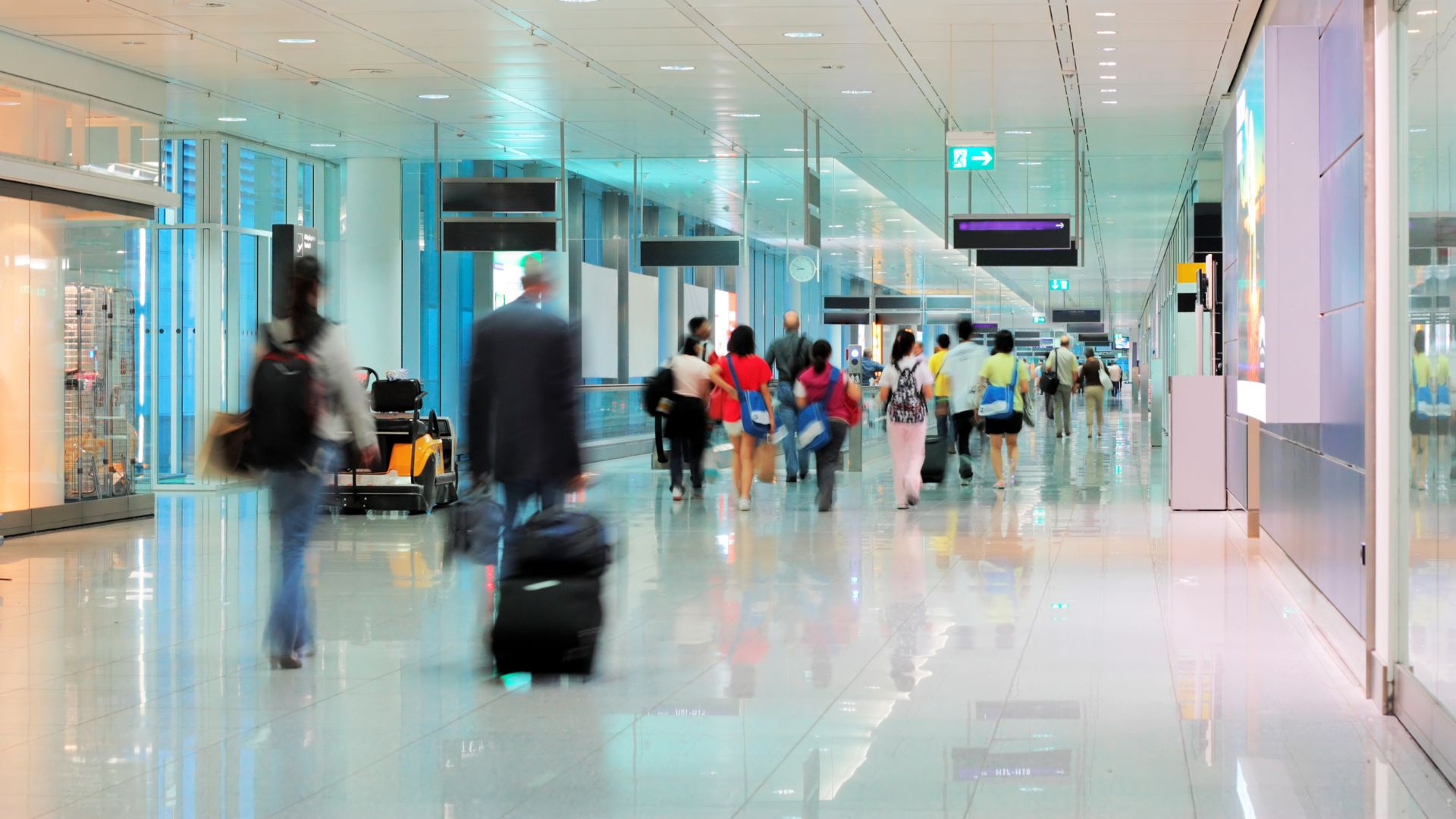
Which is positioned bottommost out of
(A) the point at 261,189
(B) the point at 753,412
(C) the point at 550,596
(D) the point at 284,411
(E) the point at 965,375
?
(C) the point at 550,596

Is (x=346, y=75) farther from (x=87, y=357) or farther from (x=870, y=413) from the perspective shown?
(x=870, y=413)

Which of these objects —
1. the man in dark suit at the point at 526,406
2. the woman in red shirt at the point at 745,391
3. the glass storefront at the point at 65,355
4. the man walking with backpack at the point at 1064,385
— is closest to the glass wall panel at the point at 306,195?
the glass storefront at the point at 65,355

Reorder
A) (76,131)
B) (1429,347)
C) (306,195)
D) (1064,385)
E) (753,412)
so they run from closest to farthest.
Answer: (1429,347)
(76,131)
(753,412)
(306,195)
(1064,385)

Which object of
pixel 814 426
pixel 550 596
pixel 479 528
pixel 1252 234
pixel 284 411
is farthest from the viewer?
pixel 814 426

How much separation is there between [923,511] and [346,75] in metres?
6.64

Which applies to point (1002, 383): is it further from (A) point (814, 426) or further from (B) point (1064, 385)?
(B) point (1064, 385)

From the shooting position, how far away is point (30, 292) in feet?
39.8

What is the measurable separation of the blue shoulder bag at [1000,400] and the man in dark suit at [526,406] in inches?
375

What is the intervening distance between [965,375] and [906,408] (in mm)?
2970

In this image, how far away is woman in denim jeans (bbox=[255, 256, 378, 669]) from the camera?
6.08 meters

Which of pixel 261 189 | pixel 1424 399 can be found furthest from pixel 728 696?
pixel 261 189

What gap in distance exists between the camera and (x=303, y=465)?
6078mm

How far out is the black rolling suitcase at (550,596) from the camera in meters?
5.63

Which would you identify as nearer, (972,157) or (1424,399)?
(1424,399)
